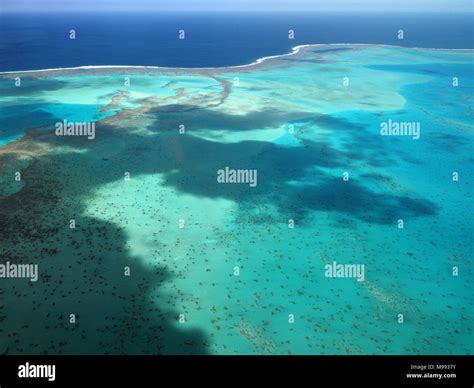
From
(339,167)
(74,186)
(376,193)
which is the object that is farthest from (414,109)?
(74,186)

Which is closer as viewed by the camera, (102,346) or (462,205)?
(102,346)

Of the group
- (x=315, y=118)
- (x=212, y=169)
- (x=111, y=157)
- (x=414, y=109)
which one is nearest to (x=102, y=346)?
(x=212, y=169)

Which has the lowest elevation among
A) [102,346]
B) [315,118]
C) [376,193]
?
[102,346]

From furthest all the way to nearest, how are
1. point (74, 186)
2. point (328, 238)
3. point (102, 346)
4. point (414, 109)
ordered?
point (414, 109) < point (74, 186) < point (328, 238) < point (102, 346)

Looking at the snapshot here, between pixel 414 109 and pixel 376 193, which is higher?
pixel 414 109

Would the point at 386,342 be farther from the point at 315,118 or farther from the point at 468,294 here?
the point at 315,118

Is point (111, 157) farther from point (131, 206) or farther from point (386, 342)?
point (386, 342)
